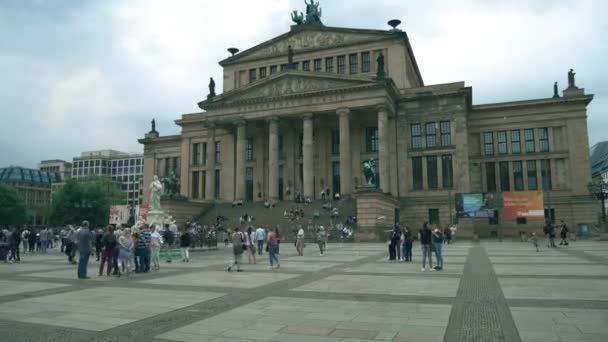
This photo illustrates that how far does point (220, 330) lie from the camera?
27.5ft

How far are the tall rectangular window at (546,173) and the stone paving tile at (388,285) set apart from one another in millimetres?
45714

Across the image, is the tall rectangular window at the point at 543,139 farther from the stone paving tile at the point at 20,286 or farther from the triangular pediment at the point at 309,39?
the stone paving tile at the point at 20,286

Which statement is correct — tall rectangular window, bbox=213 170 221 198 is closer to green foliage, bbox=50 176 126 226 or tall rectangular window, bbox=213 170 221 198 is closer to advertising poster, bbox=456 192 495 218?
green foliage, bbox=50 176 126 226

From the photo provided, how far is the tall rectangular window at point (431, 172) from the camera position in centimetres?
5428

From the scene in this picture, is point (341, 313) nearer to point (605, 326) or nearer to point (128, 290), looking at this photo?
point (605, 326)

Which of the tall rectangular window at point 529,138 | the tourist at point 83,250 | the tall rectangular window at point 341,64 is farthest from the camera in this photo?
the tall rectangular window at point 341,64

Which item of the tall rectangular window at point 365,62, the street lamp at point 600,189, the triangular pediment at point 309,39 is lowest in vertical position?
the street lamp at point 600,189

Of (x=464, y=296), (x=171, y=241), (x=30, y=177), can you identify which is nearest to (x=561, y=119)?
(x=171, y=241)

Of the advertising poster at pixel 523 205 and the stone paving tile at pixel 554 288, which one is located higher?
the advertising poster at pixel 523 205

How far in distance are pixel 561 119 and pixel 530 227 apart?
44.7 feet

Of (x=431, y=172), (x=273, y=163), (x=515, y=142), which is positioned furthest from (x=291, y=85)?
(x=515, y=142)

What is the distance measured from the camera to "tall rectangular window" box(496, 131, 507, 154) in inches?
2263

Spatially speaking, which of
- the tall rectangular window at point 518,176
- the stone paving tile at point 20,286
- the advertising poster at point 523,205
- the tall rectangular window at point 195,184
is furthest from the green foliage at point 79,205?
the stone paving tile at point 20,286

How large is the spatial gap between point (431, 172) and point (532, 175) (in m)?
12.6
